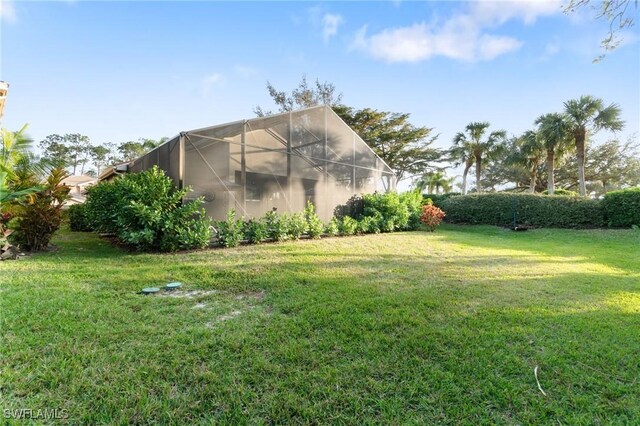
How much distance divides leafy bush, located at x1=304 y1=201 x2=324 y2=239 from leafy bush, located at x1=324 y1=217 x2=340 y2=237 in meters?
0.36

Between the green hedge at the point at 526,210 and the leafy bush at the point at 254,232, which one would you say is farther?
the green hedge at the point at 526,210

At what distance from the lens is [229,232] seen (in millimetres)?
6859

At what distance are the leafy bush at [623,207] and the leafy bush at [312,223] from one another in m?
11.6

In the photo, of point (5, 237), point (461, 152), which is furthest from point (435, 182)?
point (5, 237)

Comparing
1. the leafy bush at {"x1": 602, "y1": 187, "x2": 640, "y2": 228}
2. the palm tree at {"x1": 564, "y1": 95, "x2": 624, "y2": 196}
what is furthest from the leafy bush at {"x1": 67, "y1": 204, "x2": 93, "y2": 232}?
the palm tree at {"x1": 564, "y1": 95, "x2": 624, "y2": 196}

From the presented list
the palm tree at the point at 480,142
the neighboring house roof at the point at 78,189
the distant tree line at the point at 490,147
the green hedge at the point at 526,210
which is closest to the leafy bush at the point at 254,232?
the neighboring house roof at the point at 78,189

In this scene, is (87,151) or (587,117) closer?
(587,117)

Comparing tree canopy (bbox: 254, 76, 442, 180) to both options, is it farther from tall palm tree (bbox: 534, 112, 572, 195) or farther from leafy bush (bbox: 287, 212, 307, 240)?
leafy bush (bbox: 287, 212, 307, 240)

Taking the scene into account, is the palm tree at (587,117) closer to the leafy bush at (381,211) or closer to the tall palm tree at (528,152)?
the tall palm tree at (528,152)

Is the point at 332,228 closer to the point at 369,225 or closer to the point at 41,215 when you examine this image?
the point at 369,225

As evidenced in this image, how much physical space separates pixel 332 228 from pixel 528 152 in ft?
58.8

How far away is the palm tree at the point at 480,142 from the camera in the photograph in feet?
66.8

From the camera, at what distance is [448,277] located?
14.7 feet

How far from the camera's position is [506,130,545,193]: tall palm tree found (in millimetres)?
18795
